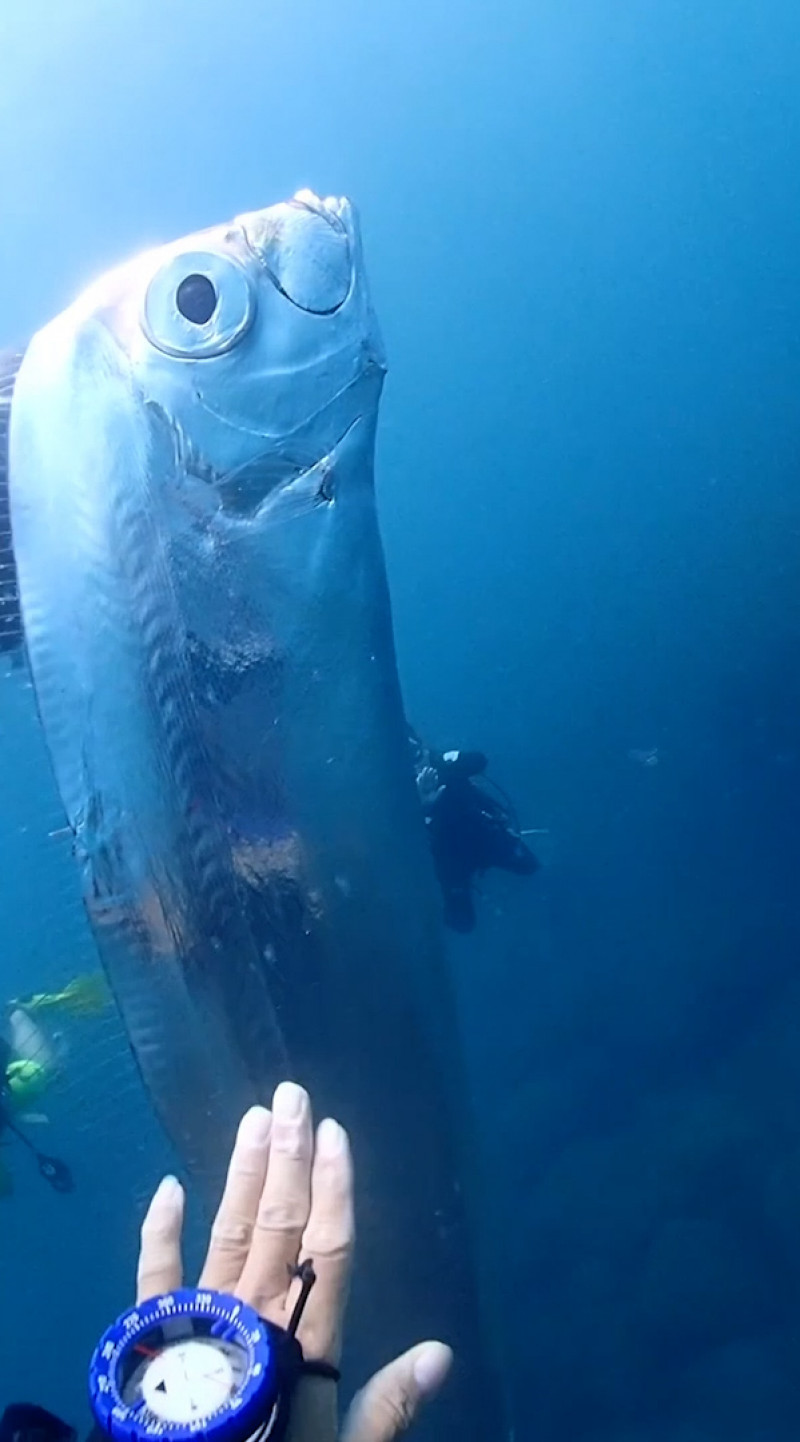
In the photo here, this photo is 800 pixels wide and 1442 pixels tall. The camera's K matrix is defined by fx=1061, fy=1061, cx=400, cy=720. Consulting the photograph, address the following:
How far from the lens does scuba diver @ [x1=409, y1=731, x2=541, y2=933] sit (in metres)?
7.32

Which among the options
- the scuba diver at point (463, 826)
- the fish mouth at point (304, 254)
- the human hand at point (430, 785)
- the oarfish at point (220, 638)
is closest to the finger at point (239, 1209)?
the oarfish at point (220, 638)

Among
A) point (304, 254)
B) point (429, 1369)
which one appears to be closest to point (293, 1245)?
point (429, 1369)

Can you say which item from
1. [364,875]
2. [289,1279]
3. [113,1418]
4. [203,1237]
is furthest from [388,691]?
[203,1237]

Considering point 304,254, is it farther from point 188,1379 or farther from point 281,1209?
point 188,1379

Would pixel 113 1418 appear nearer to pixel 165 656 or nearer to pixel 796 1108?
pixel 165 656

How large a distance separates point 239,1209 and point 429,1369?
1.14ft

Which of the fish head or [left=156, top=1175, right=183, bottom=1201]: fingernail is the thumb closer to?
[left=156, top=1175, right=183, bottom=1201]: fingernail

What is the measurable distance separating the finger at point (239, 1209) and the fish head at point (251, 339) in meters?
1.12

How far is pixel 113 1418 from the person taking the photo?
3.94 feet

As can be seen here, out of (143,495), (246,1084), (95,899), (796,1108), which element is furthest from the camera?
(796,1108)

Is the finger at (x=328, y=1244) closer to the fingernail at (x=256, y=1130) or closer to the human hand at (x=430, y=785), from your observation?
the fingernail at (x=256, y=1130)

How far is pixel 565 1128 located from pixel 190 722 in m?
10.6

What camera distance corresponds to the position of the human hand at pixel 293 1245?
4.78ft

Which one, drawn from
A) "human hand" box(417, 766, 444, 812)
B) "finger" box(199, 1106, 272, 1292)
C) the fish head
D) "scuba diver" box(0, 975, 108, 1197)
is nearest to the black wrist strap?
"finger" box(199, 1106, 272, 1292)
